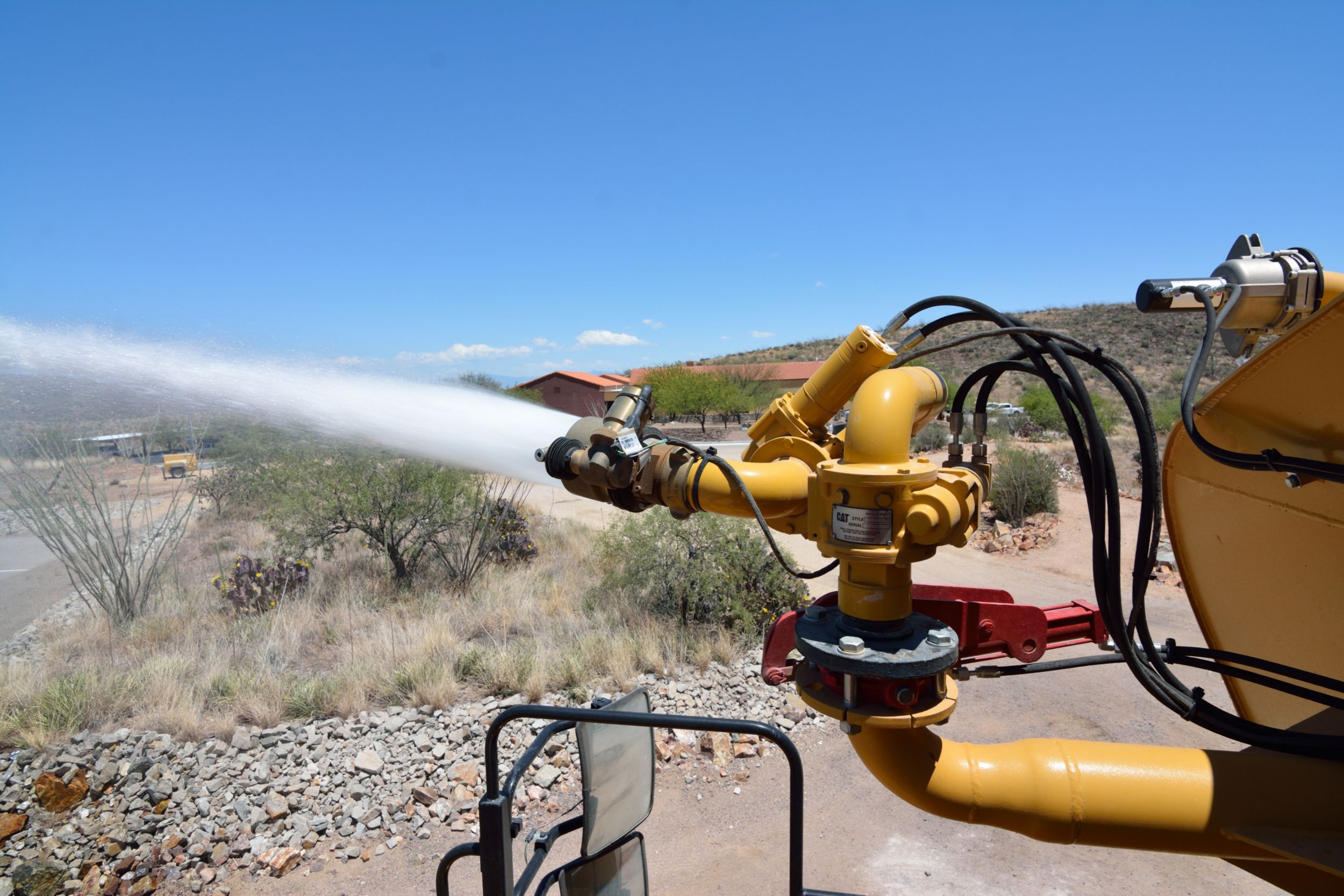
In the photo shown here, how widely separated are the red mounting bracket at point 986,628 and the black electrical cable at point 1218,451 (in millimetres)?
686

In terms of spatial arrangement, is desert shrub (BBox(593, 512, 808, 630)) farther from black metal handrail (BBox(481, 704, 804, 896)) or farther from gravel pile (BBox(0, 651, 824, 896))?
black metal handrail (BBox(481, 704, 804, 896))

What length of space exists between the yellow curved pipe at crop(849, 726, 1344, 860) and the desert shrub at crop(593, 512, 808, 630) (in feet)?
15.7

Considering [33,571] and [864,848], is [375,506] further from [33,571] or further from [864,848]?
[33,571]

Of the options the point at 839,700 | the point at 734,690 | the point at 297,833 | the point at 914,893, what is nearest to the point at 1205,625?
the point at 839,700

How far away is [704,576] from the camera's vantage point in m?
6.65

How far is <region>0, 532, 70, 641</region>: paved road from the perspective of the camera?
28.2ft

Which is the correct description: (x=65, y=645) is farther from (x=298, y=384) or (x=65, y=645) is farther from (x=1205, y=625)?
(x=1205, y=625)

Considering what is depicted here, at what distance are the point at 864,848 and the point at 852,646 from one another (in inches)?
113

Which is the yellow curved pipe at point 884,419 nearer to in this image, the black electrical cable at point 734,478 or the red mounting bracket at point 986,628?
the black electrical cable at point 734,478

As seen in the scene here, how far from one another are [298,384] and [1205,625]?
17.7 ft

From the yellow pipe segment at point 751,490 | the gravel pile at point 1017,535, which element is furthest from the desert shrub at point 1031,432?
the yellow pipe segment at point 751,490

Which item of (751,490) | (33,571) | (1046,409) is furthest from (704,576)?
(1046,409)

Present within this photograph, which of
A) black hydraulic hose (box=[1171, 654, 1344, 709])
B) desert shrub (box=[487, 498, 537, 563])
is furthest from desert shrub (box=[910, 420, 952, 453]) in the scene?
black hydraulic hose (box=[1171, 654, 1344, 709])

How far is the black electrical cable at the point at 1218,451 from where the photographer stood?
138 centimetres
